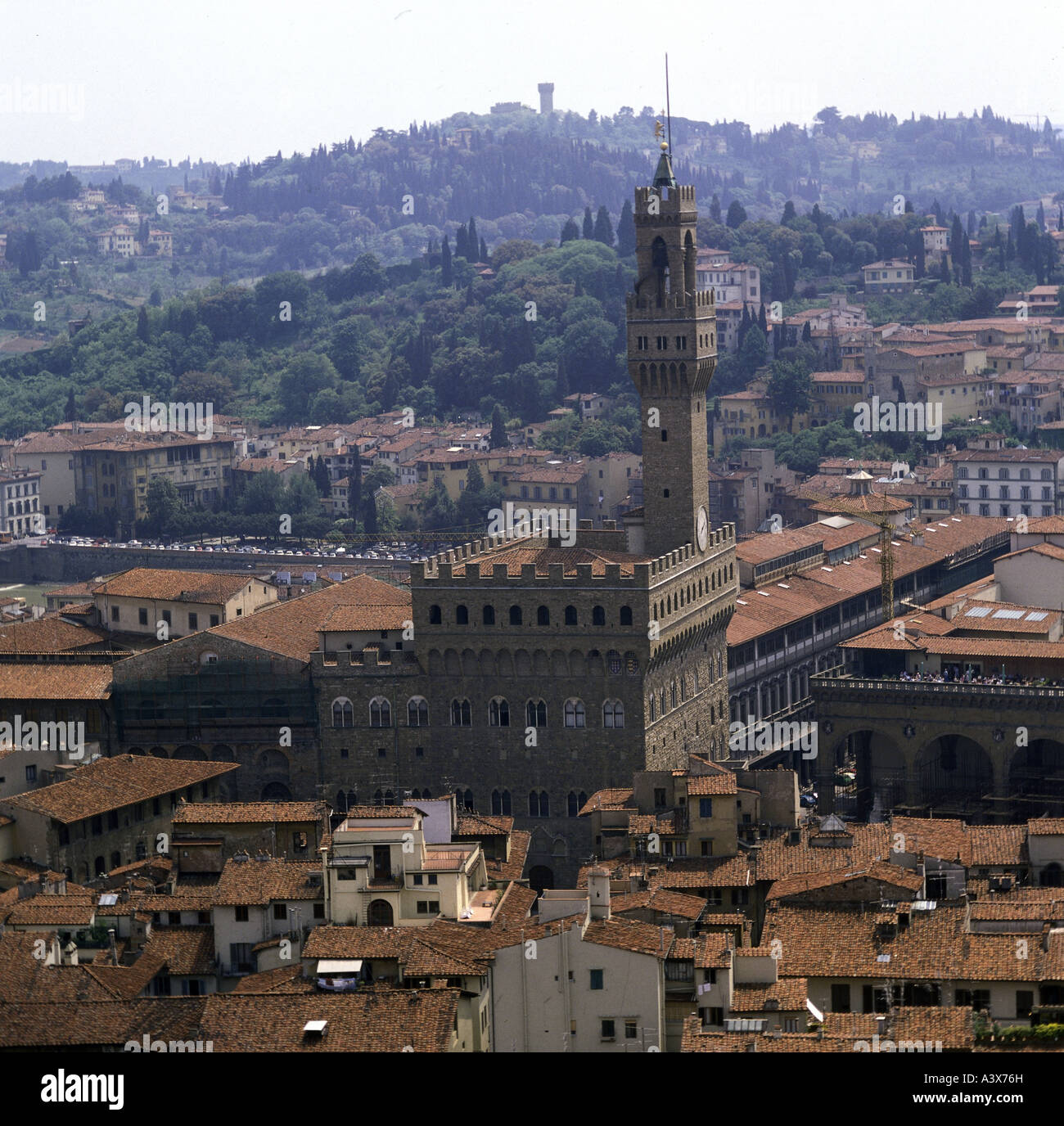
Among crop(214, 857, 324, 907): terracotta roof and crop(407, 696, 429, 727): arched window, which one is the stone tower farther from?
crop(214, 857, 324, 907): terracotta roof

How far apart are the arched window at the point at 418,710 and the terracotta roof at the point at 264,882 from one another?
10986mm

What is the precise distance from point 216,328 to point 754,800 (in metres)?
130

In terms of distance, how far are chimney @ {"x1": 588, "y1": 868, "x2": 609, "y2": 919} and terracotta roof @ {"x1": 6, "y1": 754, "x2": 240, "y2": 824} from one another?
527 inches

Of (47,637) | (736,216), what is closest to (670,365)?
(47,637)

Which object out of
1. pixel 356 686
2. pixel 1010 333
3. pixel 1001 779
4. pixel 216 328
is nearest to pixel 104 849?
pixel 356 686

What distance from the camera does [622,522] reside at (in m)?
46.5

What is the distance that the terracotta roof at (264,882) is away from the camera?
30.4 metres

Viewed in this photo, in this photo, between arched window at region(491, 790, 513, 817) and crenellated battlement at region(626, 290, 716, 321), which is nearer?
arched window at region(491, 790, 513, 817)

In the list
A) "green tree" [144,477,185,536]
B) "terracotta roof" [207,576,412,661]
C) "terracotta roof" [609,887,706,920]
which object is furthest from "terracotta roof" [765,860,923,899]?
"green tree" [144,477,185,536]

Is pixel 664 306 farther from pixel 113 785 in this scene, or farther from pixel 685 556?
pixel 113 785

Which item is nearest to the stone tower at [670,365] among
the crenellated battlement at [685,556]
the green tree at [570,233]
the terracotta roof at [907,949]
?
the crenellated battlement at [685,556]

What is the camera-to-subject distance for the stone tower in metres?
45.4
